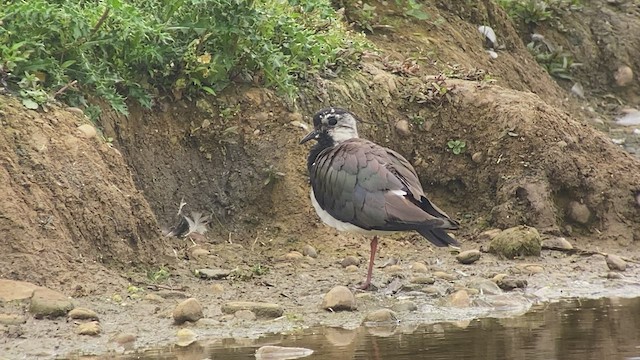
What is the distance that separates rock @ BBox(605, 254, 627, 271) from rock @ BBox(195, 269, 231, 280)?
2.64 m

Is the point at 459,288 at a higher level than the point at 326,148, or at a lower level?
lower

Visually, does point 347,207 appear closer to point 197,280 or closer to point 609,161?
point 197,280

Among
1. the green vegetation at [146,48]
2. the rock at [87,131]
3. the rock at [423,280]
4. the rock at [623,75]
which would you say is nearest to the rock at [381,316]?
the rock at [423,280]

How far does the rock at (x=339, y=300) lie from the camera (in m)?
7.49

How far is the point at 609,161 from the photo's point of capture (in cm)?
988

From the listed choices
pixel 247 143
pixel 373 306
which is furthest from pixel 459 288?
pixel 247 143

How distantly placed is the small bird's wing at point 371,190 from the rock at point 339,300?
559 mm

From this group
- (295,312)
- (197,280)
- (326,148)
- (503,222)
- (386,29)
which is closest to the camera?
(295,312)

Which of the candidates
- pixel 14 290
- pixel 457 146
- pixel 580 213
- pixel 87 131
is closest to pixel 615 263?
pixel 580 213

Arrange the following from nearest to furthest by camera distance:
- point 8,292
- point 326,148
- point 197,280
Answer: point 8,292 → point 197,280 → point 326,148

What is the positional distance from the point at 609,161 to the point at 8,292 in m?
4.92

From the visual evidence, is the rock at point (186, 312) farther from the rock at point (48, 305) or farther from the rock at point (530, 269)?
the rock at point (530, 269)

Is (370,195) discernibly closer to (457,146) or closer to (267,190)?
(267,190)

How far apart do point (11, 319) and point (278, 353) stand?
4.87 ft
